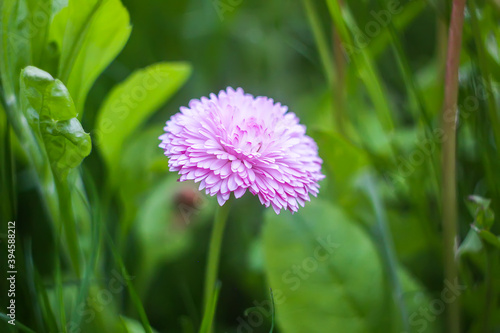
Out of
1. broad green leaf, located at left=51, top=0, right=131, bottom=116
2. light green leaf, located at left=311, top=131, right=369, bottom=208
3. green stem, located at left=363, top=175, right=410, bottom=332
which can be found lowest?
green stem, located at left=363, top=175, right=410, bottom=332

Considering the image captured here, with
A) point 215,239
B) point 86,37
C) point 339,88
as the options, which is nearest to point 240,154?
point 215,239

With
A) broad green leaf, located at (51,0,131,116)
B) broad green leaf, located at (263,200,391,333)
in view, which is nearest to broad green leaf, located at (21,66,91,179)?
broad green leaf, located at (51,0,131,116)

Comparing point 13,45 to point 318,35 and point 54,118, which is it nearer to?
point 54,118

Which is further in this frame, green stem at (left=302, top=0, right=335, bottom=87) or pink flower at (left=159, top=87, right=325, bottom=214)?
green stem at (left=302, top=0, right=335, bottom=87)

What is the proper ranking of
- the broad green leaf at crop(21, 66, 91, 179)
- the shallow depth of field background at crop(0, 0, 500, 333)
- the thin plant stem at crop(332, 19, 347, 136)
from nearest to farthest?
the broad green leaf at crop(21, 66, 91, 179) < the shallow depth of field background at crop(0, 0, 500, 333) < the thin plant stem at crop(332, 19, 347, 136)

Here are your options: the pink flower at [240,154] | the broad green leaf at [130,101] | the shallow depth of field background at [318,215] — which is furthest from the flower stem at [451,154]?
the broad green leaf at [130,101]

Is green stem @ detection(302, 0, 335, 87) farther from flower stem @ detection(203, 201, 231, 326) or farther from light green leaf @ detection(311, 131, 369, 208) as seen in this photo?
flower stem @ detection(203, 201, 231, 326)
